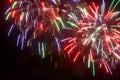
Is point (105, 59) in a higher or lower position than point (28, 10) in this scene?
lower

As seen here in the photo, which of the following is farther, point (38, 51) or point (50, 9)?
point (38, 51)

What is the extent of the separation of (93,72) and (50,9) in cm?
458

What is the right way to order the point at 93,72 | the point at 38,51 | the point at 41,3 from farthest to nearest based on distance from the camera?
the point at 93,72, the point at 38,51, the point at 41,3

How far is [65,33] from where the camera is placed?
43.8ft

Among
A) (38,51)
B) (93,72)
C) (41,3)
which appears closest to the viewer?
(41,3)

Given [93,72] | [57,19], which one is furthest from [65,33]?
[93,72]

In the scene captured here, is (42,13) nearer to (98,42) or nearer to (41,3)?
(41,3)

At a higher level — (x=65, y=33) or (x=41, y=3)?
(x=41, y=3)

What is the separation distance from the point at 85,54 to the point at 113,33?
1.03 m

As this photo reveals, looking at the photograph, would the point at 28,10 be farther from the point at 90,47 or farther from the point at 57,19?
the point at 90,47

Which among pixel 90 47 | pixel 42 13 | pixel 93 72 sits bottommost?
pixel 93 72

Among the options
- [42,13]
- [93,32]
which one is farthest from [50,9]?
[93,32]

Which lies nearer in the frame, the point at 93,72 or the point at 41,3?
the point at 41,3

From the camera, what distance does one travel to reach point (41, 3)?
42.2 feet
